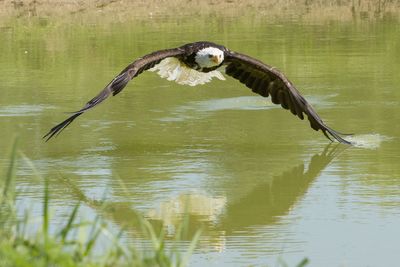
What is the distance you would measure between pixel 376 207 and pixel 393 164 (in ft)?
4.94

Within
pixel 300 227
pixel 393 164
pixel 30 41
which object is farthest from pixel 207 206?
pixel 30 41

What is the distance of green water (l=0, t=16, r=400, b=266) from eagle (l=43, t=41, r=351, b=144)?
12.0 inches

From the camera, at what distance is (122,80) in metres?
9.26

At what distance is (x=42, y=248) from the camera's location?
442 cm

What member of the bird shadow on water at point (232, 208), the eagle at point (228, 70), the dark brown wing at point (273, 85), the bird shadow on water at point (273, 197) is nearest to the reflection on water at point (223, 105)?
the eagle at point (228, 70)

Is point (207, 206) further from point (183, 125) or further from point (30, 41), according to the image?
point (30, 41)

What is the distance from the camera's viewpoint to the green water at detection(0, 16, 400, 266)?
23.3ft

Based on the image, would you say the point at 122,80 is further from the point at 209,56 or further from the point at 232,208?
the point at 232,208

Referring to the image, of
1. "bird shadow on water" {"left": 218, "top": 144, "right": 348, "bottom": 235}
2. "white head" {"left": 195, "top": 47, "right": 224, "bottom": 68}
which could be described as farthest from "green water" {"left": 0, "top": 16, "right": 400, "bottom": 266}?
"white head" {"left": 195, "top": 47, "right": 224, "bottom": 68}

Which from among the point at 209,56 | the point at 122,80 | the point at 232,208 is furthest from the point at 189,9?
the point at 232,208

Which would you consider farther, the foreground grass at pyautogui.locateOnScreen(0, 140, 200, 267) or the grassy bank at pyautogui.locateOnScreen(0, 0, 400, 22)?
the grassy bank at pyautogui.locateOnScreen(0, 0, 400, 22)

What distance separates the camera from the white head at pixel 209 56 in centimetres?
998

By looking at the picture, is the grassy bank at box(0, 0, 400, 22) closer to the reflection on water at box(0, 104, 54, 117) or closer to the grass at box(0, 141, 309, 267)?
the reflection on water at box(0, 104, 54, 117)

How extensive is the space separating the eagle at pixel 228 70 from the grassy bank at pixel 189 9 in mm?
11338
